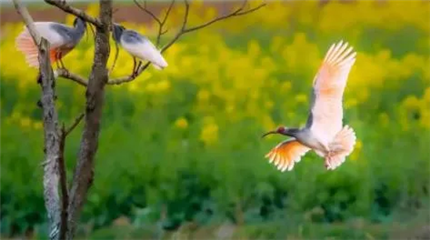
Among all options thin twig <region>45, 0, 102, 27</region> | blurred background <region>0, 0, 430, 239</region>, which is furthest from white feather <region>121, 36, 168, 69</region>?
blurred background <region>0, 0, 430, 239</region>

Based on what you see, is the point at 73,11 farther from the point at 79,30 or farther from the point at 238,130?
the point at 238,130

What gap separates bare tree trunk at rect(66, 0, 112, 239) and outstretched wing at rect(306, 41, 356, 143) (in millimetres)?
434

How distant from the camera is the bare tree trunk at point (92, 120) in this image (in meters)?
1.96

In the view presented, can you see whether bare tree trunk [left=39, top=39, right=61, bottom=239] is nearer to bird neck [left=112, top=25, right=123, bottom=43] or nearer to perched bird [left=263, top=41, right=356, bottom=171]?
bird neck [left=112, top=25, right=123, bottom=43]

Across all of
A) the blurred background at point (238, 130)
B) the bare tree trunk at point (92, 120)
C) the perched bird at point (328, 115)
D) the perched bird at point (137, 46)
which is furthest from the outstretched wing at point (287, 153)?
the blurred background at point (238, 130)

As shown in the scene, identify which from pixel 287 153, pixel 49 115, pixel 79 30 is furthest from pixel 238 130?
pixel 49 115

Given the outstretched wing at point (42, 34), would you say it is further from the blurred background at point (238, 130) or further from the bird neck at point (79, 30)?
the blurred background at point (238, 130)

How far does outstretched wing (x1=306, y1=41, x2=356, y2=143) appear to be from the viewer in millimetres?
2244

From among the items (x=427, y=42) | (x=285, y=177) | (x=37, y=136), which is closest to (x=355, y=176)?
(x=285, y=177)

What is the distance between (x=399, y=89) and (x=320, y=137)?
1.68m

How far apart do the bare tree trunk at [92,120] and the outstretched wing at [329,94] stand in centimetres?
43

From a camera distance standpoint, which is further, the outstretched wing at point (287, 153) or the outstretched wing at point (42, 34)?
the outstretched wing at point (287, 153)

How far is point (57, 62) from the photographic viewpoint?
2.24 meters

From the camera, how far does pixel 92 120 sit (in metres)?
1.95
